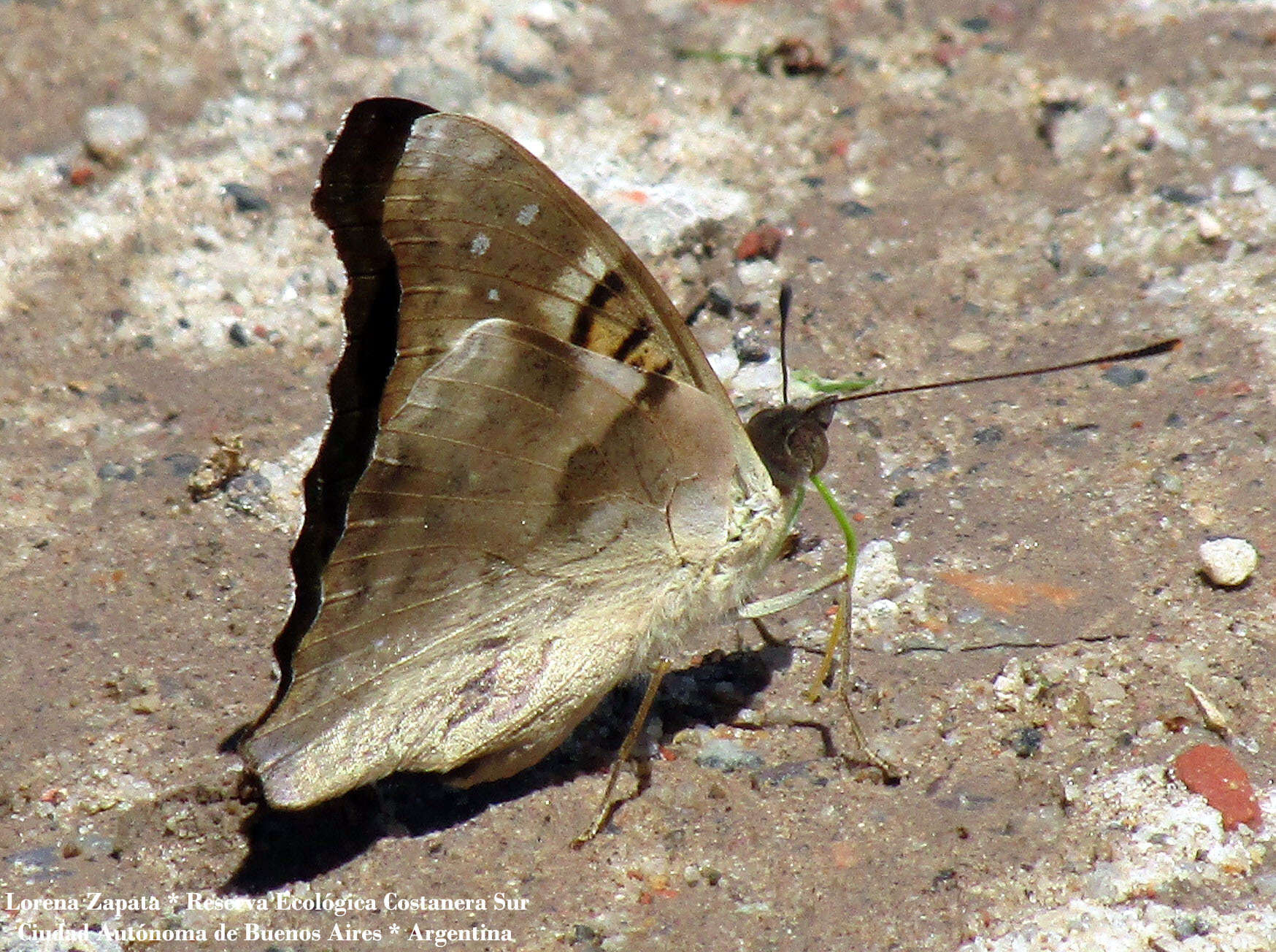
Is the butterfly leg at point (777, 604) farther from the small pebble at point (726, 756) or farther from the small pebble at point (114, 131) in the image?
the small pebble at point (114, 131)

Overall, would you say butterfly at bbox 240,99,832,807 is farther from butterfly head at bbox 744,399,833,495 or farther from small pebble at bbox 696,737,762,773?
small pebble at bbox 696,737,762,773

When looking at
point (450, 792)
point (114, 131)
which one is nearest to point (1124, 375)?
point (450, 792)

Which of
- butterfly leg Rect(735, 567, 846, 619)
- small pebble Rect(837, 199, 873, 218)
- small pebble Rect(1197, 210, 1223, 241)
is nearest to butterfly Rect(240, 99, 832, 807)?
butterfly leg Rect(735, 567, 846, 619)

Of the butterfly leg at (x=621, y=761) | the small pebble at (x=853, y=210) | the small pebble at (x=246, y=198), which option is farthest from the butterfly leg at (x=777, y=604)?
the small pebble at (x=246, y=198)

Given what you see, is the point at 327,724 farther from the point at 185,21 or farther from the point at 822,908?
the point at 185,21

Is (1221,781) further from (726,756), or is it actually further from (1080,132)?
(1080,132)
